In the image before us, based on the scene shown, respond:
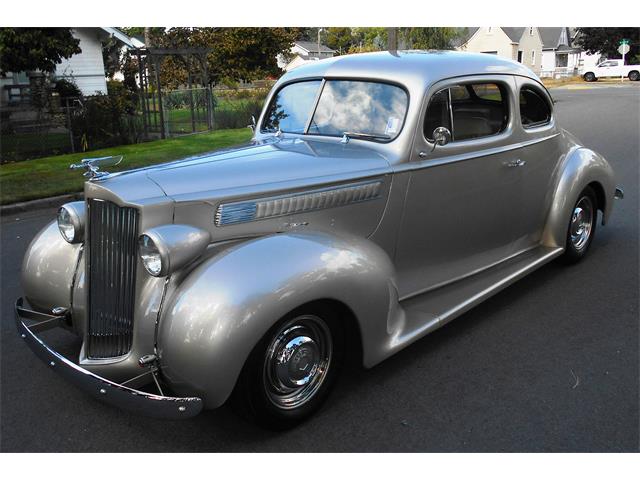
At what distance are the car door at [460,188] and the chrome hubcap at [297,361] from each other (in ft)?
2.88

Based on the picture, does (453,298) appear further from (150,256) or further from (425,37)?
(425,37)

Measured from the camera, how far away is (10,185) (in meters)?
8.88

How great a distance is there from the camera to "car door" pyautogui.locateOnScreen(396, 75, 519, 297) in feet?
12.1

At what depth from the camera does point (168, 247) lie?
101 inches

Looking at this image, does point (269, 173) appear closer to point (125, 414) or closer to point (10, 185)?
point (125, 414)

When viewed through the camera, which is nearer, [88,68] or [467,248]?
[467,248]

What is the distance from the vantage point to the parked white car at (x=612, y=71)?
145 ft

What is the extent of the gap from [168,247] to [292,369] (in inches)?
34.8

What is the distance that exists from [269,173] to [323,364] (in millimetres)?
1070

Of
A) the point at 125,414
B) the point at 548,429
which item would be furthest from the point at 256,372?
the point at 548,429

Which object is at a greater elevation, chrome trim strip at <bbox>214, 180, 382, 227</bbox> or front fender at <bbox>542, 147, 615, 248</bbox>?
chrome trim strip at <bbox>214, 180, 382, 227</bbox>

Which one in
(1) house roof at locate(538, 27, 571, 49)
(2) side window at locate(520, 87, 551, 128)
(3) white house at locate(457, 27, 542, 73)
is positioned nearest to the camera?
(2) side window at locate(520, 87, 551, 128)

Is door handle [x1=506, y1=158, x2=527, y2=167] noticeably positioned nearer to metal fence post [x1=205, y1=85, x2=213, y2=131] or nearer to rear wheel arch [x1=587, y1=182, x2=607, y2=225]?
rear wheel arch [x1=587, y1=182, x2=607, y2=225]

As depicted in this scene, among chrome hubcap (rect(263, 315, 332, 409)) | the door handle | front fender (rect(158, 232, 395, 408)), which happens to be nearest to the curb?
front fender (rect(158, 232, 395, 408))
